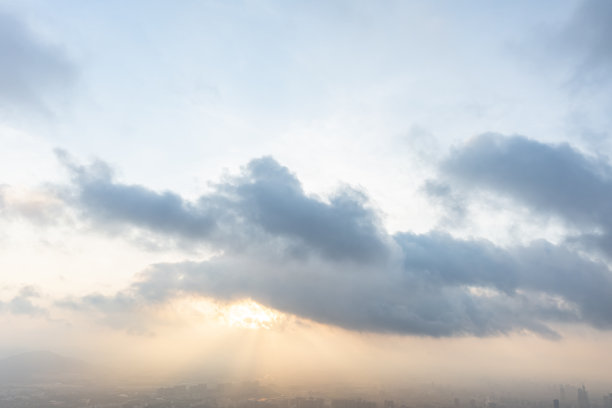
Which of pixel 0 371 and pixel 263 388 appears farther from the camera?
pixel 0 371

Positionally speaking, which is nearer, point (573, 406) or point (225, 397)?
point (573, 406)

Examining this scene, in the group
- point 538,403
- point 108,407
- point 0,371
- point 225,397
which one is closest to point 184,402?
point 225,397

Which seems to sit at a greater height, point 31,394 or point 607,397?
point 607,397

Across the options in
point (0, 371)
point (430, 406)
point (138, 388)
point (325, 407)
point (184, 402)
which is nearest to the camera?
point (325, 407)

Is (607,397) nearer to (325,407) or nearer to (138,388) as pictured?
(325,407)

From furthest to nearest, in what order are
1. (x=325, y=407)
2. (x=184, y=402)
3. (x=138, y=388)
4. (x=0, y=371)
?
(x=0, y=371), (x=138, y=388), (x=184, y=402), (x=325, y=407)

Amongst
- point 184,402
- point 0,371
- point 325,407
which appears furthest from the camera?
point 0,371

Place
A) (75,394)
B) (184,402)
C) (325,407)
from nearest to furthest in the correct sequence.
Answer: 1. (325,407)
2. (184,402)
3. (75,394)

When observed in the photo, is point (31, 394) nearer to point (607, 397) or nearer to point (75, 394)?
point (75, 394)

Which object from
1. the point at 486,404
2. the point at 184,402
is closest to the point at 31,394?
the point at 184,402
